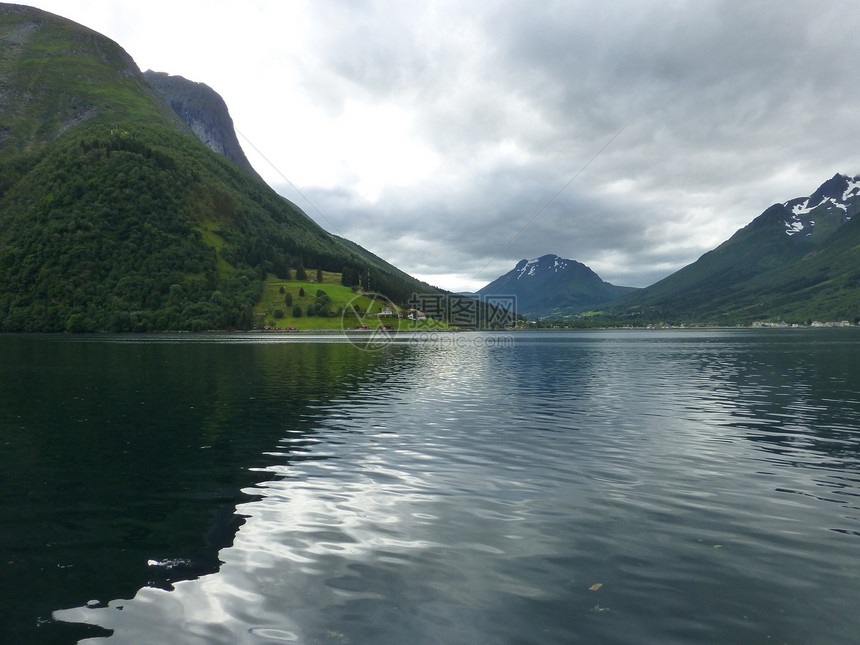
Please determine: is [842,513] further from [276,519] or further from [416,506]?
[276,519]

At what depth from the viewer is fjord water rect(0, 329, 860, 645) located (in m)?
10.9

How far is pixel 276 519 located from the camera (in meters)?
17.3

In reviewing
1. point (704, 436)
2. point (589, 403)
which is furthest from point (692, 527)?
point (589, 403)

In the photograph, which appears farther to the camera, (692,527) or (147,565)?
(692,527)

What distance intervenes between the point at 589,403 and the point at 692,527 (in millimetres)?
28660

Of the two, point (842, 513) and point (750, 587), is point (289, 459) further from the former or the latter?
point (842, 513)

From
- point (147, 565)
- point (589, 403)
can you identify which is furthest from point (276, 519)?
point (589, 403)

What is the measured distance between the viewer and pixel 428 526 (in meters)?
16.6

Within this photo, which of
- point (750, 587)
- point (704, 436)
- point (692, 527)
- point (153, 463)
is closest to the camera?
point (750, 587)

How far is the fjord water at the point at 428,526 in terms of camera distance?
35.9 feet

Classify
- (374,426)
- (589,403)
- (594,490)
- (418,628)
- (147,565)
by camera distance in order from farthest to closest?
1. (589,403)
2. (374,426)
3. (594,490)
4. (147,565)
5. (418,628)

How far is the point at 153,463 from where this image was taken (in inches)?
964

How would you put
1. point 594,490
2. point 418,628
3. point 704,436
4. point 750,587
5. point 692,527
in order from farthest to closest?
point 704,436
point 594,490
point 692,527
point 750,587
point 418,628

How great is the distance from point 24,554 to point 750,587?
2043 centimetres
